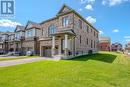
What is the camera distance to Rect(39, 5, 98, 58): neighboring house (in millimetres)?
26156

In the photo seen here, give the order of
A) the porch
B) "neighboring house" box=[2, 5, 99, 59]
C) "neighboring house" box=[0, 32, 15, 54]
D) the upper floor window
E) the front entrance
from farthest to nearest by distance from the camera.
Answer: "neighboring house" box=[0, 32, 15, 54] → the upper floor window → the front entrance → "neighboring house" box=[2, 5, 99, 59] → the porch

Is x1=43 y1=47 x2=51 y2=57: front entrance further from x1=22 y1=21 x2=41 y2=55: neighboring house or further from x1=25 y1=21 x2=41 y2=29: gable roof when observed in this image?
x1=25 y1=21 x2=41 y2=29: gable roof

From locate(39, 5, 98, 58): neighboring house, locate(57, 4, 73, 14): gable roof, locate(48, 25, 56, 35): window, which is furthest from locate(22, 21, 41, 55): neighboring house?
locate(57, 4, 73, 14): gable roof

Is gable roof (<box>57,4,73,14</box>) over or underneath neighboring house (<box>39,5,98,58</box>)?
over

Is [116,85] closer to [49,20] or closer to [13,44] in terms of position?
[49,20]

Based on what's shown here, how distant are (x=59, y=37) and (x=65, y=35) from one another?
119 inches

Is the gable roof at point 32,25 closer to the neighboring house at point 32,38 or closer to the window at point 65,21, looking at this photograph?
the neighboring house at point 32,38

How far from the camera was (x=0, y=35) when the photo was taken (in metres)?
60.7

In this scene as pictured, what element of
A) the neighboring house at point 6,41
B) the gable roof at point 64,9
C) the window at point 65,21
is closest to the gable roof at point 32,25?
the neighboring house at point 6,41

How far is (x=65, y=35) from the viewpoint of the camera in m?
24.7

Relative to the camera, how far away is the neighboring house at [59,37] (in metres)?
26.7

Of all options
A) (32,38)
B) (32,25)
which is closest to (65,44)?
(32,38)

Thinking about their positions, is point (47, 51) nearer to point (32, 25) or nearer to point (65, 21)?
point (65, 21)

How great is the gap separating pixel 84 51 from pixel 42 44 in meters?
10.1
